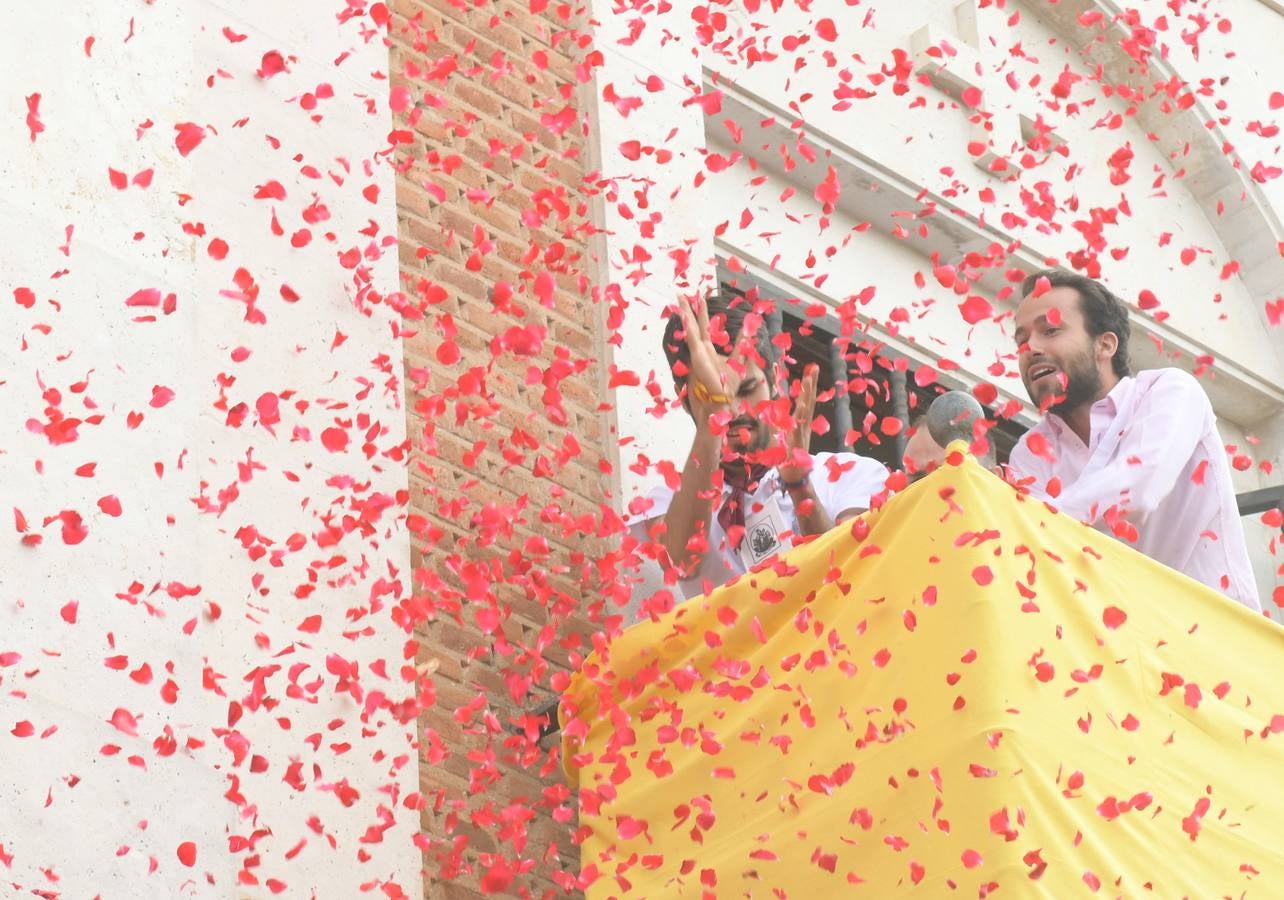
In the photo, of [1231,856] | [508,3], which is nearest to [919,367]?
[508,3]

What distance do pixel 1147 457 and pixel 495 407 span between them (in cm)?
180

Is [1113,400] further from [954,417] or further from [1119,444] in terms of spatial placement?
[954,417]

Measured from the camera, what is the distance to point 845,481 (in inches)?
272

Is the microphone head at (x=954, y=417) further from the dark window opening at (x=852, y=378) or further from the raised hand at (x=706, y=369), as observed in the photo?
the dark window opening at (x=852, y=378)

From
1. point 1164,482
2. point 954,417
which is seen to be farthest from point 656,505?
point 1164,482

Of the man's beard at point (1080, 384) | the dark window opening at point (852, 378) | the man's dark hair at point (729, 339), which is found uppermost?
the dark window opening at point (852, 378)

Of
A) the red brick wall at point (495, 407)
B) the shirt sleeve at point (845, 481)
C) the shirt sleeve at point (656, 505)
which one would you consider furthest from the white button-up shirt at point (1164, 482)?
the red brick wall at point (495, 407)

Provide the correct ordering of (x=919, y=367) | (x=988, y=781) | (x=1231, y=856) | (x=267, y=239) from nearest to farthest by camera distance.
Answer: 1. (x=988, y=781)
2. (x=1231, y=856)
3. (x=267, y=239)
4. (x=919, y=367)

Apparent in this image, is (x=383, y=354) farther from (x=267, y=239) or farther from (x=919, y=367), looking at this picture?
(x=919, y=367)

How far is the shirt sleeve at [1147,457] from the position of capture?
661cm

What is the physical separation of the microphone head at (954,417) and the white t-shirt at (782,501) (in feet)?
1.22

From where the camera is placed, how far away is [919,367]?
31.1ft

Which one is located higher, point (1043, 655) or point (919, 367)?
point (919, 367)

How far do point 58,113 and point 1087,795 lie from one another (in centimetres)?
275
